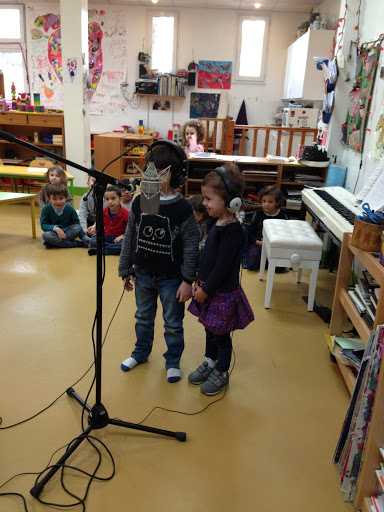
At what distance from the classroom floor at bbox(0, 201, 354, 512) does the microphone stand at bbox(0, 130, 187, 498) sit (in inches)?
1.5

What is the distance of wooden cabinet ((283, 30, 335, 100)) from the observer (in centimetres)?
568

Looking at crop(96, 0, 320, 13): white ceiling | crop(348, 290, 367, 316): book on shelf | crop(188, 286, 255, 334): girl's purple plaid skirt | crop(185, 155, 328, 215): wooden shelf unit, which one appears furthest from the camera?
crop(96, 0, 320, 13): white ceiling

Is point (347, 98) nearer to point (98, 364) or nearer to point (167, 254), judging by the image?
point (167, 254)

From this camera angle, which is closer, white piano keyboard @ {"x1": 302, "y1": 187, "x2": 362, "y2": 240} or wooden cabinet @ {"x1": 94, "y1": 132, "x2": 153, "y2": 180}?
white piano keyboard @ {"x1": 302, "y1": 187, "x2": 362, "y2": 240}

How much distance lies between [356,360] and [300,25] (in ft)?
21.0

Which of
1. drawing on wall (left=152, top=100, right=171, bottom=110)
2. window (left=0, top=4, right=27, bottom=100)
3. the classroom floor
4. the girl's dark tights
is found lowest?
the classroom floor

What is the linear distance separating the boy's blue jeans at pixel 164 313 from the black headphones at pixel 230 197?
1.42ft

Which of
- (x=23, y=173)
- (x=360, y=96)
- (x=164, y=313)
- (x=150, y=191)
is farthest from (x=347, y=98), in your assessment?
(x=23, y=173)

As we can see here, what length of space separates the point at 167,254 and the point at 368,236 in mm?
942

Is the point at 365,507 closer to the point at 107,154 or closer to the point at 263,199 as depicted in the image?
the point at 263,199

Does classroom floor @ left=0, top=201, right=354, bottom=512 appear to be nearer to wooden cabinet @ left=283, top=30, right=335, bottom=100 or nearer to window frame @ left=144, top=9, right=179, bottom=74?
wooden cabinet @ left=283, top=30, right=335, bottom=100

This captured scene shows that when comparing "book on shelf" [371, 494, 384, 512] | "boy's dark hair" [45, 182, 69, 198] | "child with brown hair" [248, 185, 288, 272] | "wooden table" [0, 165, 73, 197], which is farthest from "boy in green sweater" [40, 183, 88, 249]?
"book on shelf" [371, 494, 384, 512]

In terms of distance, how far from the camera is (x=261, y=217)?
3.88m

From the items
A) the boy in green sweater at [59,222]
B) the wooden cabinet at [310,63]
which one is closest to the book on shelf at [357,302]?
the boy in green sweater at [59,222]
